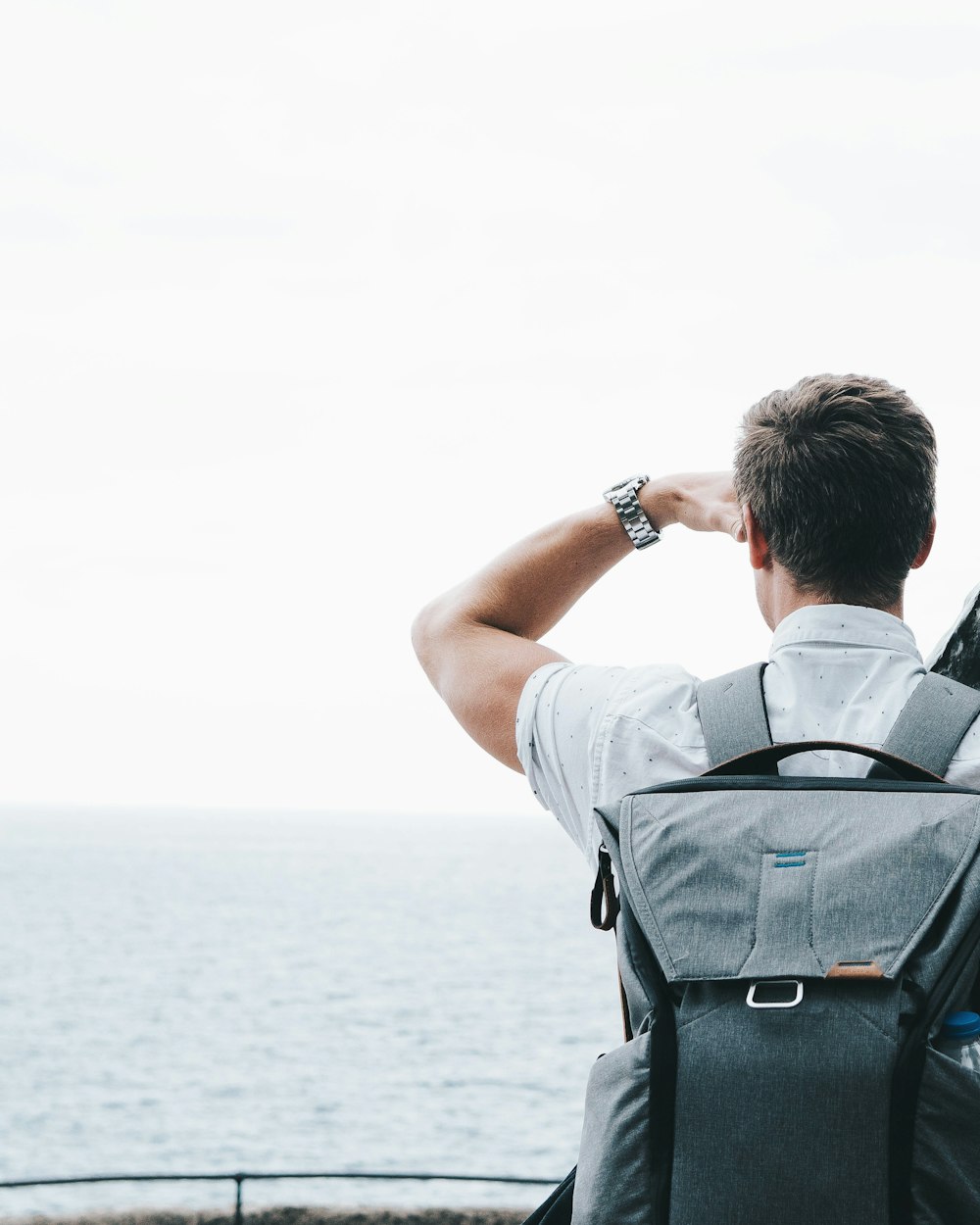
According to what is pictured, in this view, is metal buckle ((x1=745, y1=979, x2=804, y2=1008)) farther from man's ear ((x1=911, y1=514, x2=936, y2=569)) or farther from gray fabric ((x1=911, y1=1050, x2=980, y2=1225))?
man's ear ((x1=911, y1=514, x2=936, y2=569))

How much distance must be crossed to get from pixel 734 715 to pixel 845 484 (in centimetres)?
29

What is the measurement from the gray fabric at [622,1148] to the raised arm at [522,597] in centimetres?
51

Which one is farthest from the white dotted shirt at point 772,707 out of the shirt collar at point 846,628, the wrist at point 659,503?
the wrist at point 659,503

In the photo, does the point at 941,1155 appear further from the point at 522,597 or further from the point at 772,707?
the point at 522,597

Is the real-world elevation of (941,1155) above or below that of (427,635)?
below

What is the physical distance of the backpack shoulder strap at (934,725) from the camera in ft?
4.27

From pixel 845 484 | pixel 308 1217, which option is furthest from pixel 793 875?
pixel 308 1217

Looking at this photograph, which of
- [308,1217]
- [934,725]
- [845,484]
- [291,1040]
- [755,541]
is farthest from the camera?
[291,1040]

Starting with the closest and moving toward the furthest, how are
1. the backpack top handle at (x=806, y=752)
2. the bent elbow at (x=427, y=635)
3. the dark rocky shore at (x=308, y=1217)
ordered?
the backpack top handle at (x=806, y=752) < the bent elbow at (x=427, y=635) < the dark rocky shore at (x=308, y=1217)

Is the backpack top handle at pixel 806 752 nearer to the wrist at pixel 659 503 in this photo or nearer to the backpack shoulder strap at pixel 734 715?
the backpack shoulder strap at pixel 734 715

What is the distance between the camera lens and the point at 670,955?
4.05ft

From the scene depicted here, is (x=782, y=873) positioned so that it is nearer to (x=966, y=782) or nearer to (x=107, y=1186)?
(x=966, y=782)

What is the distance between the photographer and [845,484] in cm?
144

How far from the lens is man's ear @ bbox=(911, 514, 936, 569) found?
4.93 ft
